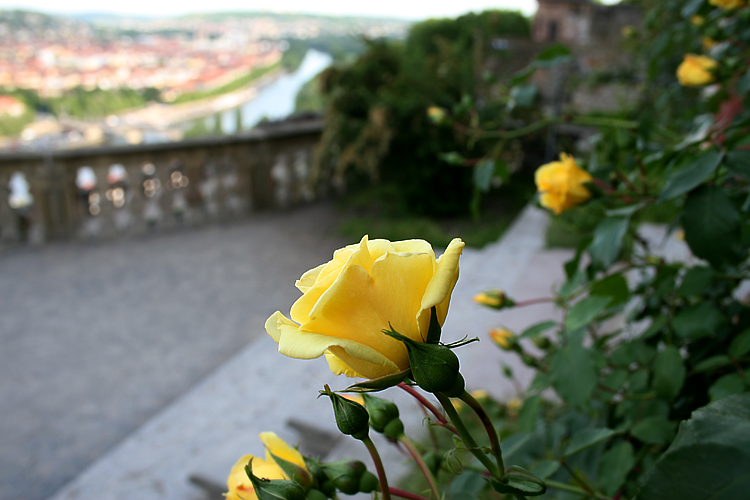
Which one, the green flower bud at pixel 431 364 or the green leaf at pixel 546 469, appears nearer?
the green flower bud at pixel 431 364

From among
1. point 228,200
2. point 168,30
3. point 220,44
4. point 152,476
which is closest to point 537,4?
point 220,44

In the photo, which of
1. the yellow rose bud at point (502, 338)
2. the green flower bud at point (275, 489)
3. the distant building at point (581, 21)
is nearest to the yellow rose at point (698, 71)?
the yellow rose bud at point (502, 338)

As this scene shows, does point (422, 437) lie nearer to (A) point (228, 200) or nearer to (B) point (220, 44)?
(A) point (228, 200)

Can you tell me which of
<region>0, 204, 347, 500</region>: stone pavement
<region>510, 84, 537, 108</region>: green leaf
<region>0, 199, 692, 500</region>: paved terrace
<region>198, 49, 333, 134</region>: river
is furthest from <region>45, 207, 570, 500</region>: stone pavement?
<region>198, 49, 333, 134</region>: river

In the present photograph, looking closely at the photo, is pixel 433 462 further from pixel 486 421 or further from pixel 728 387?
pixel 728 387

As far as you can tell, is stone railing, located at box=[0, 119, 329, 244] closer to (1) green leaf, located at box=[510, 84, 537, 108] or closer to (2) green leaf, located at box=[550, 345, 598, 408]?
(1) green leaf, located at box=[510, 84, 537, 108]

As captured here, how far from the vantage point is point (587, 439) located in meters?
0.66

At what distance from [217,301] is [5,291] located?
149cm

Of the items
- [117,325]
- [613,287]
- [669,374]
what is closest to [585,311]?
[613,287]

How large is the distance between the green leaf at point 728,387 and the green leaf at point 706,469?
54cm

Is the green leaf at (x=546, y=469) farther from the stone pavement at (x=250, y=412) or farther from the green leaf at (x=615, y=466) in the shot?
the stone pavement at (x=250, y=412)

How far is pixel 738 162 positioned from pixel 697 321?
0.89ft

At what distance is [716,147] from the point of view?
0.72 meters

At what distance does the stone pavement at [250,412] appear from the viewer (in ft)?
6.10
